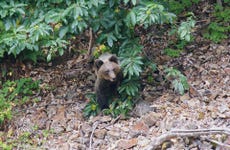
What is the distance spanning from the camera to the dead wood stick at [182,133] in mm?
4552

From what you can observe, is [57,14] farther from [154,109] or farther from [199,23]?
[199,23]

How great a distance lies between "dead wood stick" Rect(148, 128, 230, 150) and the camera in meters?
4.55

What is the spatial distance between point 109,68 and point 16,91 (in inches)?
68.1

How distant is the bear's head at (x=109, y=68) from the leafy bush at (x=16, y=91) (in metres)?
1.44

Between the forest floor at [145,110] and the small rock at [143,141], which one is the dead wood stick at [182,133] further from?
the small rock at [143,141]

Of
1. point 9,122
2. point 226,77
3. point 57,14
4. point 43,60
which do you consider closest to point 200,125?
point 226,77

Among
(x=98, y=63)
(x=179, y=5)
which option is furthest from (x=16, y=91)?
(x=179, y=5)

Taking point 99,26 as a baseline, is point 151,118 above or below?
below

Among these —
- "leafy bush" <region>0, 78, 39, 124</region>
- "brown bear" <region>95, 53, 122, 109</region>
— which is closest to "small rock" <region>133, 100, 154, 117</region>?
"brown bear" <region>95, 53, 122, 109</region>

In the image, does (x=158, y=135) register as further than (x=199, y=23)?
No

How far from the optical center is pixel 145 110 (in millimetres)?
5594

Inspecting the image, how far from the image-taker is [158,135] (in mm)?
5160

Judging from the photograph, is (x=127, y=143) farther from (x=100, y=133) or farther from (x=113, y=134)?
(x=100, y=133)

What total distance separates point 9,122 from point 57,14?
1.75 m
